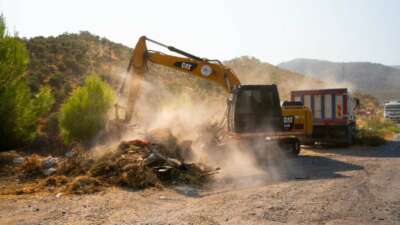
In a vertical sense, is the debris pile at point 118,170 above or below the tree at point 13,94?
below

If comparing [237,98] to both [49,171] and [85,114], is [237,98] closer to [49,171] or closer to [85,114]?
[49,171]

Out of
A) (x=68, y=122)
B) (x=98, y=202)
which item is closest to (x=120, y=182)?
(x=98, y=202)

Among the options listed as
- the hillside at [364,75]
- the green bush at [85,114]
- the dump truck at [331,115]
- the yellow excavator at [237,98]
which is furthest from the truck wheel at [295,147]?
the hillside at [364,75]

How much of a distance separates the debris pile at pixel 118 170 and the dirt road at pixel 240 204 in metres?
0.49

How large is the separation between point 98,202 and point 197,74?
23.2ft

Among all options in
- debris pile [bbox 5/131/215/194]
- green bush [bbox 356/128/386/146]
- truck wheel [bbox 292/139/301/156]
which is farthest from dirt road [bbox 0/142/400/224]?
green bush [bbox 356/128/386/146]

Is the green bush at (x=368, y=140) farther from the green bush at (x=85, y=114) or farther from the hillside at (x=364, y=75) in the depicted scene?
the hillside at (x=364, y=75)

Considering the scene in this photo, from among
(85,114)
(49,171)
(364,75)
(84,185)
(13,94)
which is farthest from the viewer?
(364,75)

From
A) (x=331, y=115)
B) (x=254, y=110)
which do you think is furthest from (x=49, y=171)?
(x=331, y=115)

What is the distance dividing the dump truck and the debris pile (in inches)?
339

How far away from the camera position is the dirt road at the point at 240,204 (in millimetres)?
6805

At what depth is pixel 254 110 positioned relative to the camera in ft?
42.7

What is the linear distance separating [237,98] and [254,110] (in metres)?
0.67

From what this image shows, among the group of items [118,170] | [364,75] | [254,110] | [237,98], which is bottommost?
[118,170]
